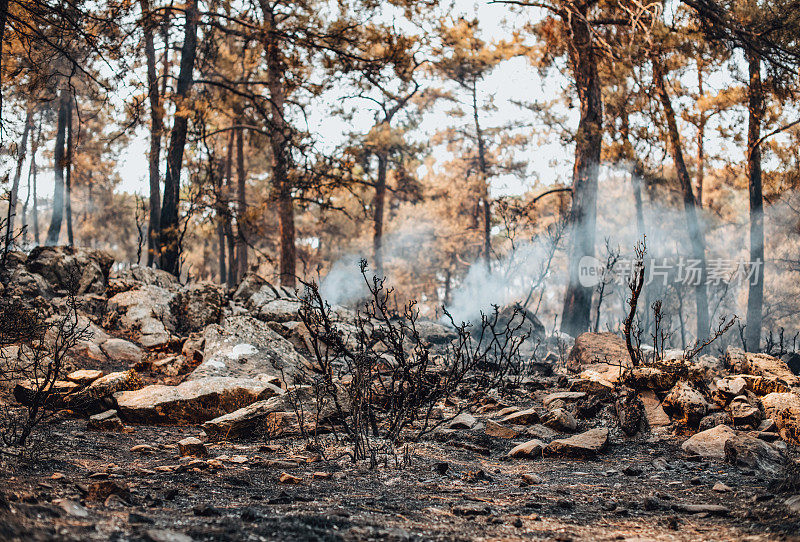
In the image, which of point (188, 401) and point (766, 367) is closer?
point (188, 401)

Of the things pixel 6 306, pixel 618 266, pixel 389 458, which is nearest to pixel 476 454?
pixel 389 458

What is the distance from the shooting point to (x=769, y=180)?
15.5 m

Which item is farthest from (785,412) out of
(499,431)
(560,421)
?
(499,431)

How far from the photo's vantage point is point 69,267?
7227 millimetres

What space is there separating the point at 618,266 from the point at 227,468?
21.0 m

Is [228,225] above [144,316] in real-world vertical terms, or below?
above

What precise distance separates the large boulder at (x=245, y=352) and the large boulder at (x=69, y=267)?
87.3 inches

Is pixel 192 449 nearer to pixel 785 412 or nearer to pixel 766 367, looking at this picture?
pixel 785 412

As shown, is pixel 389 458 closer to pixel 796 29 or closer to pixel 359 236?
pixel 796 29

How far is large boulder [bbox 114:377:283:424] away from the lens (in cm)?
403

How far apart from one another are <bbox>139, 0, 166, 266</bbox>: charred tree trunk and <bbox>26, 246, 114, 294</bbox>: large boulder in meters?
2.38

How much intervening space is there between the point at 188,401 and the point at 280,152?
24.2 ft

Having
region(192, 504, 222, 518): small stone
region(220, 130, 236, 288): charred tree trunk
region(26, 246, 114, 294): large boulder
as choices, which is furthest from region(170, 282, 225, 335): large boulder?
region(192, 504, 222, 518): small stone

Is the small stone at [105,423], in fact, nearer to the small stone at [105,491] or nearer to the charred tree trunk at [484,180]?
the small stone at [105,491]
